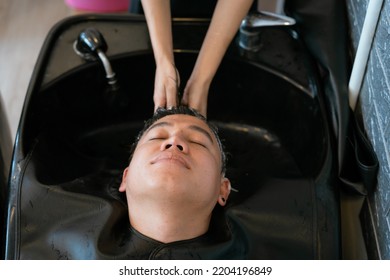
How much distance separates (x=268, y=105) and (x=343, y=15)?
14.2 inches

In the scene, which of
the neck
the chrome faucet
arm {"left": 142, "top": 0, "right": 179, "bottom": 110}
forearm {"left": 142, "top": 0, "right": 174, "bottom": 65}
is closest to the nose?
the neck

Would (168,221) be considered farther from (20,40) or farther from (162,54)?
(20,40)

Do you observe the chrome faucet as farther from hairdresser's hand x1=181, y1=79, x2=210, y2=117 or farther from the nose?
the nose

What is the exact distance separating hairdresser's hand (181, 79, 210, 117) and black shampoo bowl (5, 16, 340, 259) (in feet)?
0.62

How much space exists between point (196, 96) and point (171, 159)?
0.37 metres

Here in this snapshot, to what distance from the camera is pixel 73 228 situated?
3.61 feet

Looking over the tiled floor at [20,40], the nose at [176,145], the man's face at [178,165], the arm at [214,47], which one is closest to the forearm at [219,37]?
the arm at [214,47]

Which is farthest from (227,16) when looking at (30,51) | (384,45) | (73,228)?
(30,51)

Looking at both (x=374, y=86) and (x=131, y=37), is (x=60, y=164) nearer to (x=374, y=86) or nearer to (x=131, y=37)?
(x=131, y=37)

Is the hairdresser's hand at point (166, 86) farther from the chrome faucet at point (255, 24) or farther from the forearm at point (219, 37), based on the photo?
the chrome faucet at point (255, 24)

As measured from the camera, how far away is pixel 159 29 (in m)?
1.36

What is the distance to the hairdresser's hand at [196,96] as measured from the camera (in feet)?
4.30

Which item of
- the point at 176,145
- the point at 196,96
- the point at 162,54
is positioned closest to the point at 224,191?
the point at 176,145
